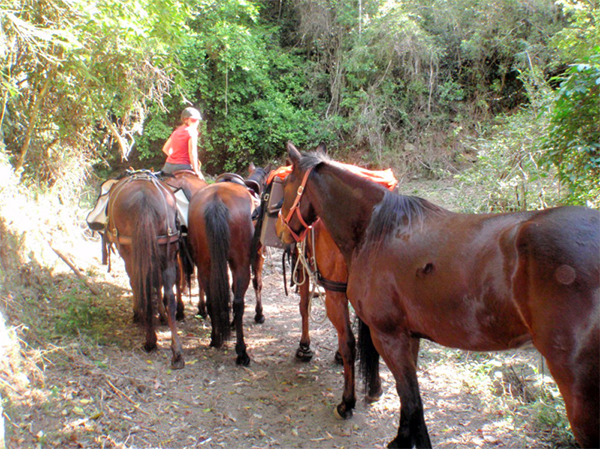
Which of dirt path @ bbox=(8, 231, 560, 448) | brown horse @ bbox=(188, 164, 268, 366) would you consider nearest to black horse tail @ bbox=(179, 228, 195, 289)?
brown horse @ bbox=(188, 164, 268, 366)

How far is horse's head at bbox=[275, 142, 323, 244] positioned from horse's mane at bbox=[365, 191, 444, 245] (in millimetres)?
558

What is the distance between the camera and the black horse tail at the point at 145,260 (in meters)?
4.24

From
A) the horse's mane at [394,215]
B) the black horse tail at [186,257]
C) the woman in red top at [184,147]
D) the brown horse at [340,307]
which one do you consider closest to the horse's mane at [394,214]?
the horse's mane at [394,215]

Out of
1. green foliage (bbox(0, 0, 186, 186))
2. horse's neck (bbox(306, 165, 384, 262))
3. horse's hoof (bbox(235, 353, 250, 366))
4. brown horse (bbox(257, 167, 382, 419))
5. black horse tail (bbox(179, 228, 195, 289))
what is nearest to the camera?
horse's neck (bbox(306, 165, 384, 262))

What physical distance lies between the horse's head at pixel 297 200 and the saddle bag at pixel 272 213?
49cm

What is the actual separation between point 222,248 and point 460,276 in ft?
8.83

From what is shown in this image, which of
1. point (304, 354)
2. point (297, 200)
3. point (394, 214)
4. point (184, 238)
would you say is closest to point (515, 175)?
point (304, 354)

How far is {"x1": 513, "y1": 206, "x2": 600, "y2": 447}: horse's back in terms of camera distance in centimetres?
182

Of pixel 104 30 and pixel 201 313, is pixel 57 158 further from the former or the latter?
pixel 201 313

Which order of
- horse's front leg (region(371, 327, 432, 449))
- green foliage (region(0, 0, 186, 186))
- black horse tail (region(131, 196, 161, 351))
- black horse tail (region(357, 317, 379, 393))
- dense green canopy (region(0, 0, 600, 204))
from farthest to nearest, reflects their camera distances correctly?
dense green canopy (region(0, 0, 600, 204)) < green foliage (region(0, 0, 186, 186)) < black horse tail (region(131, 196, 161, 351)) < black horse tail (region(357, 317, 379, 393)) < horse's front leg (region(371, 327, 432, 449))

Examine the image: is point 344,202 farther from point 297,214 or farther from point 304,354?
point 304,354

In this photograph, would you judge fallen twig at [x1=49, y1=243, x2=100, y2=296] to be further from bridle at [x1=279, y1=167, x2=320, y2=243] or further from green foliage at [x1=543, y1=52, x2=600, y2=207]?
green foliage at [x1=543, y1=52, x2=600, y2=207]

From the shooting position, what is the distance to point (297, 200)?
3.13 meters

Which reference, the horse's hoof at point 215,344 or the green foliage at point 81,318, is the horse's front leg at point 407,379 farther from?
the green foliage at point 81,318
